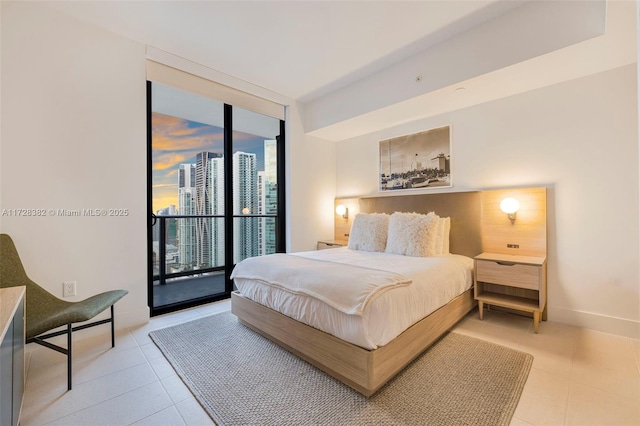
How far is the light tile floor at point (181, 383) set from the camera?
4.76ft

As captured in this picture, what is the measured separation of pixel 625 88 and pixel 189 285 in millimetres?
5365

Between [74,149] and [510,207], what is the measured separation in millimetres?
4178

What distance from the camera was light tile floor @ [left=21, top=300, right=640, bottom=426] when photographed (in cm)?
145

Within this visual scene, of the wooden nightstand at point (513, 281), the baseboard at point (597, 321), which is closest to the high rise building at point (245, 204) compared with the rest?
the wooden nightstand at point (513, 281)

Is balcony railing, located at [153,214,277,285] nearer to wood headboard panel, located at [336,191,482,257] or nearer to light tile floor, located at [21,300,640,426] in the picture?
light tile floor, located at [21,300,640,426]

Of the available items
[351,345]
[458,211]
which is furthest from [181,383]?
[458,211]

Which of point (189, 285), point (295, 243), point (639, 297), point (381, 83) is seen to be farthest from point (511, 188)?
point (189, 285)

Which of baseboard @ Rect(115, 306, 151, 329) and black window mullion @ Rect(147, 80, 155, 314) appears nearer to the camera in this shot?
baseboard @ Rect(115, 306, 151, 329)

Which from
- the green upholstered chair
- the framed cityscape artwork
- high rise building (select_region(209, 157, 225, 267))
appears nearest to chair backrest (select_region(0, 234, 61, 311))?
the green upholstered chair

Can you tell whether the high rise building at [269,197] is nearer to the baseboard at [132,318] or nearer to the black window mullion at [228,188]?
the black window mullion at [228,188]

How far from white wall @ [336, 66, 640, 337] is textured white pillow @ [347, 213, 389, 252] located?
1.30 metres

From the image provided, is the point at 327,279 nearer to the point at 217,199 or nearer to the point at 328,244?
the point at 328,244

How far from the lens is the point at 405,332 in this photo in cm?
179

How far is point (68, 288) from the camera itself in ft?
7.69
